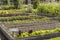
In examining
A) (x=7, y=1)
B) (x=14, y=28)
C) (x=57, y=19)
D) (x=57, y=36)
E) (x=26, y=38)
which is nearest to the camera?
(x=26, y=38)

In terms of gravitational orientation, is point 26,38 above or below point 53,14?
above

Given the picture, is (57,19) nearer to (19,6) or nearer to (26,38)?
(26,38)

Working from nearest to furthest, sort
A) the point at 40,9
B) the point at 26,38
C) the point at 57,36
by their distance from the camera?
the point at 26,38 < the point at 57,36 < the point at 40,9

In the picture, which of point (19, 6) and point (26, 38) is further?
point (19, 6)

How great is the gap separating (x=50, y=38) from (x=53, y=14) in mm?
11612

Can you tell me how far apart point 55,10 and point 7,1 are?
15.9m

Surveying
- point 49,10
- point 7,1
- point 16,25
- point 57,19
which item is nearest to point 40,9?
point 49,10

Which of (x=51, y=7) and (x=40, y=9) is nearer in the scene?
(x=51, y=7)

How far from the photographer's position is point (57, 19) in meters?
19.7

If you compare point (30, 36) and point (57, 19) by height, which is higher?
point (30, 36)

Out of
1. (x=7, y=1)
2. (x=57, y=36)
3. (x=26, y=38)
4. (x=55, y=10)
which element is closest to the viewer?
(x=26, y=38)

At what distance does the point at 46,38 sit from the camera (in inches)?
446

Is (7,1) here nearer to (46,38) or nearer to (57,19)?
(57,19)

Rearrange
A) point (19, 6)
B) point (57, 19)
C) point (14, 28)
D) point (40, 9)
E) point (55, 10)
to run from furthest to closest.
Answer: point (19, 6), point (40, 9), point (55, 10), point (57, 19), point (14, 28)
